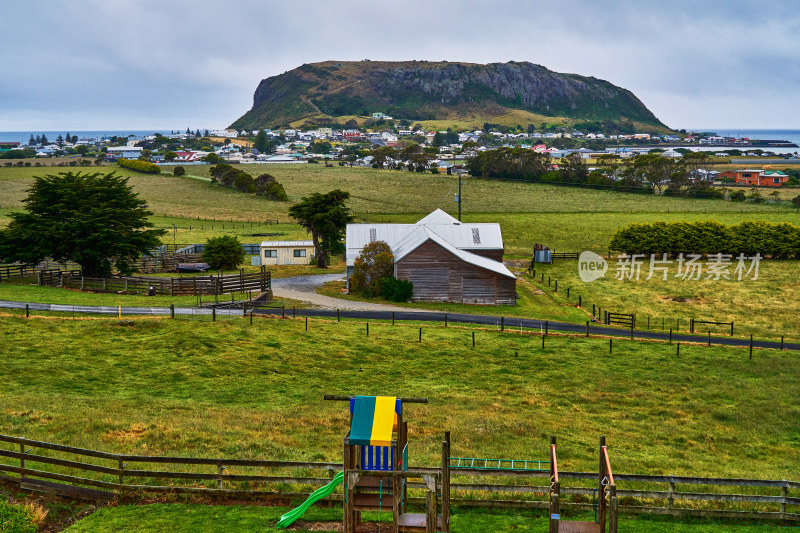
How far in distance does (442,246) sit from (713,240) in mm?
37159

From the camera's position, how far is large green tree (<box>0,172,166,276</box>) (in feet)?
153

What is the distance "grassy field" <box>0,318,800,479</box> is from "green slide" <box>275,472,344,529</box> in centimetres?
498

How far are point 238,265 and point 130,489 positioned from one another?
49.0 metres

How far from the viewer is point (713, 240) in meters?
72.8

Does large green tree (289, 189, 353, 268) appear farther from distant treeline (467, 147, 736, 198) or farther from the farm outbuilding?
distant treeline (467, 147, 736, 198)

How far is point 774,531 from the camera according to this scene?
46.9 ft

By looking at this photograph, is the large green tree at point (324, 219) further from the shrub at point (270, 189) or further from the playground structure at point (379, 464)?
the shrub at point (270, 189)

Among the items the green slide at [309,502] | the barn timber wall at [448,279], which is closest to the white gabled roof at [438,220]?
the barn timber wall at [448,279]

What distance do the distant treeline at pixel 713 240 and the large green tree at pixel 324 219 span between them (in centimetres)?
3008

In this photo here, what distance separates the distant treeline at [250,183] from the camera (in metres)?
124

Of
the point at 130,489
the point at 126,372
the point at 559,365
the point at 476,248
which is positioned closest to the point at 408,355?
the point at 559,365

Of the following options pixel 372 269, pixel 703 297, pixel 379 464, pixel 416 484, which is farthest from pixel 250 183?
pixel 379 464

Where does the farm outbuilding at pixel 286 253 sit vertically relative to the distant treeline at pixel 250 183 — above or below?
below

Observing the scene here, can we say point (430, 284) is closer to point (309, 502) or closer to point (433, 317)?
point (433, 317)
